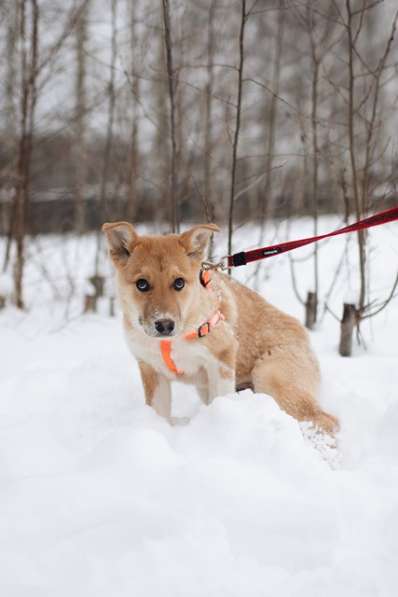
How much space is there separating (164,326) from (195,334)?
17.5 inches

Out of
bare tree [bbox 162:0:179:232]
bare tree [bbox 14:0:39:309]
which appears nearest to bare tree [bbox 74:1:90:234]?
bare tree [bbox 14:0:39:309]

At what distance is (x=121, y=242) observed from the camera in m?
3.45

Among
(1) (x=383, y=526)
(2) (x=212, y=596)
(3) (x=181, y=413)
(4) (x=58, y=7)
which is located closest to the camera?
(2) (x=212, y=596)

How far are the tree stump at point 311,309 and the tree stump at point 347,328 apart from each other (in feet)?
2.77

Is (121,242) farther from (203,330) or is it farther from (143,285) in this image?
(203,330)

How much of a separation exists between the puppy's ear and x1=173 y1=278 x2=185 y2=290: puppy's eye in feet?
0.83

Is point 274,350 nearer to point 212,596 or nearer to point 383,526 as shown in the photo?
point 383,526

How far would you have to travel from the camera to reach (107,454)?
2.74 meters

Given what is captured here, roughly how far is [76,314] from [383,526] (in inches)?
243

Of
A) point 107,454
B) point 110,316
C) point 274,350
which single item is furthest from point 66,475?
point 110,316

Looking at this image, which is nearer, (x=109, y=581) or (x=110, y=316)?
(x=109, y=581)

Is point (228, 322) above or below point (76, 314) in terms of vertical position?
above

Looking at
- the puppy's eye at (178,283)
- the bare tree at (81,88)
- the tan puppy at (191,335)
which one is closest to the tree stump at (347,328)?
the tan puppy at (191,335)

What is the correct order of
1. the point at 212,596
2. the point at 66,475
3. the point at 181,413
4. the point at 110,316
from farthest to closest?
the point at 110,316, the point at 181,413, the point at 66,475, the point at 212,596
